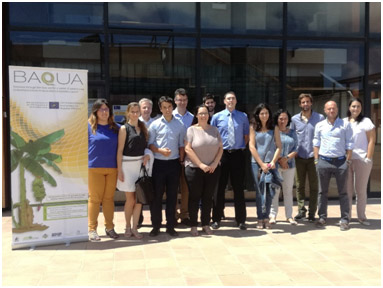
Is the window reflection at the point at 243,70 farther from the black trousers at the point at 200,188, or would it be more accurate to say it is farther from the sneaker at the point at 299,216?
the black trousers at the point at 200,188

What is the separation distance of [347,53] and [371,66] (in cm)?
52

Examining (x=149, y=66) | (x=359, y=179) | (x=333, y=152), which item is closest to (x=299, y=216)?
(x=359, y=179)

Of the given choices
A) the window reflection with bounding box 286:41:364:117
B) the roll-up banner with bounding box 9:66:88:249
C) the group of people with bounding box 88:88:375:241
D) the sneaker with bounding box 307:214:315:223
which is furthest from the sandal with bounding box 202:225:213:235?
the window reflection with bounding box 286:41:364:117

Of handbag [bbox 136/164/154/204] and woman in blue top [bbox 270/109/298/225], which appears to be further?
woman in blue top [bbox 270/109/298/225]

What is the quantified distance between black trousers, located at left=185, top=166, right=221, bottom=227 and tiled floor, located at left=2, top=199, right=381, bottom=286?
305mm

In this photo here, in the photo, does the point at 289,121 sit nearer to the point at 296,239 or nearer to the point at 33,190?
the point at 296,239

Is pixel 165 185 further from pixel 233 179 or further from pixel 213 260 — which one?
pixel 213 260

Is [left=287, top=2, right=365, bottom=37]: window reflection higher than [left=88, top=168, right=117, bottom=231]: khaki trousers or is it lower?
higher

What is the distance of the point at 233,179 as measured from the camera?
5.08m

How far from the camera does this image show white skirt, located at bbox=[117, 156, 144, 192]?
15.0 feet

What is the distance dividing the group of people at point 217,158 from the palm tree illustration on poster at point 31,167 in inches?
17.9

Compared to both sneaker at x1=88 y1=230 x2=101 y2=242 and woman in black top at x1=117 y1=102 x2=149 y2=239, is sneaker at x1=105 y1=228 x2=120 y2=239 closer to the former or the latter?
sneaker at x1=88 y1=230 x2=101 y2=242

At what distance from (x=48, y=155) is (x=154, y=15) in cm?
353

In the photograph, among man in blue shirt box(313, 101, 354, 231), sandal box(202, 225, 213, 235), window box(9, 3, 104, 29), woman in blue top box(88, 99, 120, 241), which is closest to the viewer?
woman in blue top box(88, 99, 120, 241)
